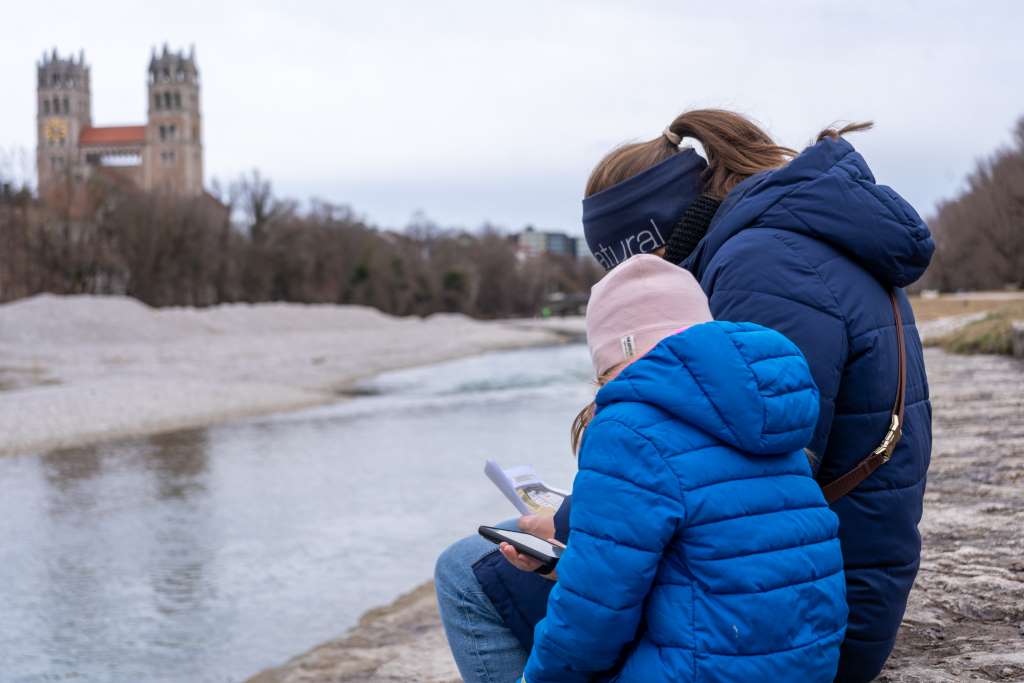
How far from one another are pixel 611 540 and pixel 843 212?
0.81 m

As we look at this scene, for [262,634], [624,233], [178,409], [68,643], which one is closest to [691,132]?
[624,233]

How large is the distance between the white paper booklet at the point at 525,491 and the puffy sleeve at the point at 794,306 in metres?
0.54

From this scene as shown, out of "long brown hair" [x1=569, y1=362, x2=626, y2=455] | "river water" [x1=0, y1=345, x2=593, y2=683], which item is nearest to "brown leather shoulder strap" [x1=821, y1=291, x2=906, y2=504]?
"long brown hair" [x1=569, y1=362, x2=626, y2=455]

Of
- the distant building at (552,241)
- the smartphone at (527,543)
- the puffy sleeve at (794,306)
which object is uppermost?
the distant building at (552,241)

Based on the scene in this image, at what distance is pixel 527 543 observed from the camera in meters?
1.96

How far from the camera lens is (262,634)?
5590mm

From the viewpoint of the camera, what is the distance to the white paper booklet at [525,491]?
2.08 meters

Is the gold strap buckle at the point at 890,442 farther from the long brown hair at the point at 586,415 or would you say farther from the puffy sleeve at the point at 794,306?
the long brown hair at the point at 586,415

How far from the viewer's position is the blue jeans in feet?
7.12

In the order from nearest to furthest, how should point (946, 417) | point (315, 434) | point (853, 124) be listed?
point (853, 124)
point (946, 417)
point (315, 434)

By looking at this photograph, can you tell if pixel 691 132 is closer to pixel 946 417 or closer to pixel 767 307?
pixel 767 307

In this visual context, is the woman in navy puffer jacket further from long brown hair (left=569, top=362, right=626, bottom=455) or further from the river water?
the river water

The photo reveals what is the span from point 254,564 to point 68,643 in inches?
72.0

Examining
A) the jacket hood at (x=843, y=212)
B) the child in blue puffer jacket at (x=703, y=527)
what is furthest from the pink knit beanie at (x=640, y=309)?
the jacket hood at (x=843, y=212)
